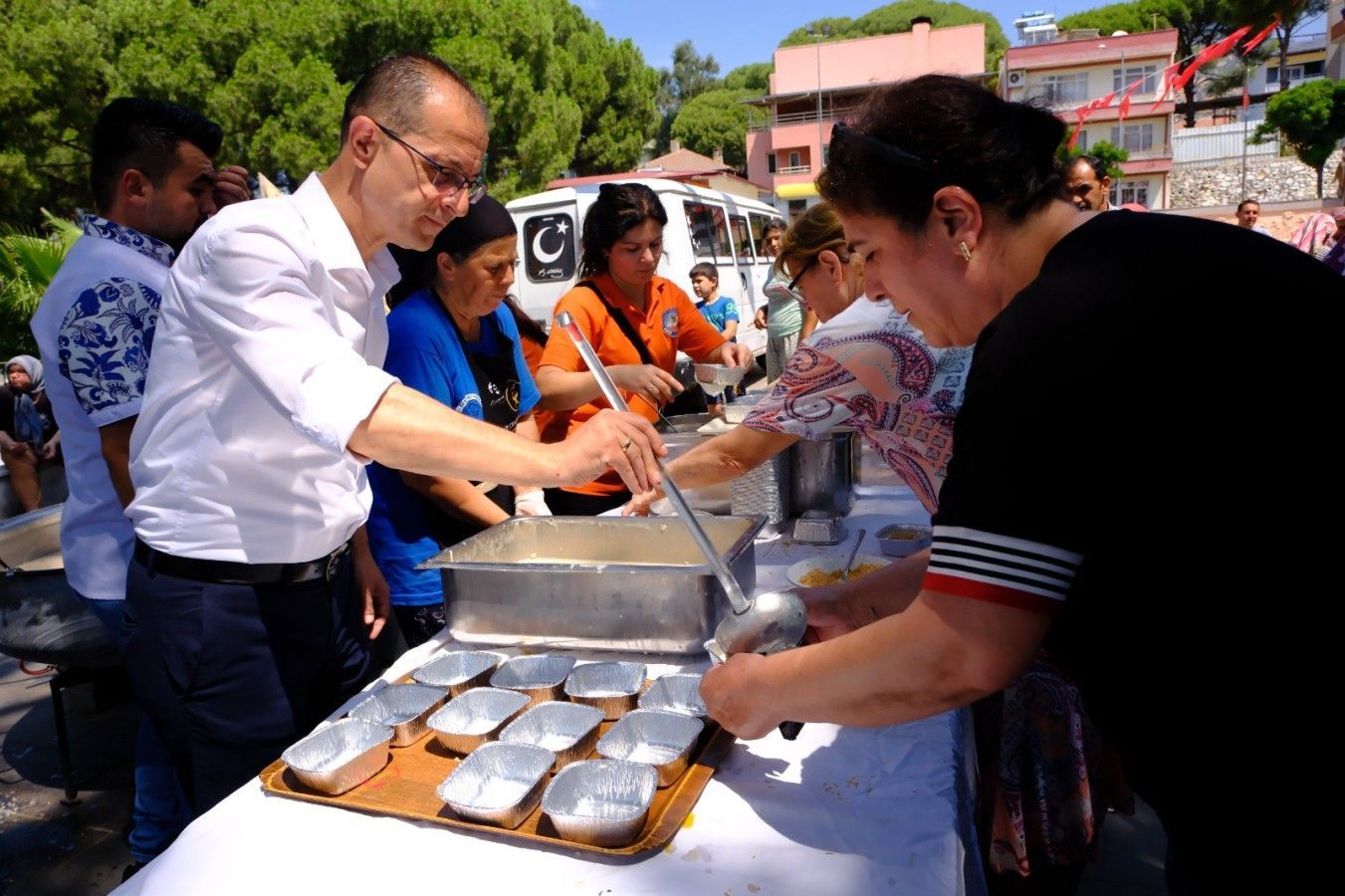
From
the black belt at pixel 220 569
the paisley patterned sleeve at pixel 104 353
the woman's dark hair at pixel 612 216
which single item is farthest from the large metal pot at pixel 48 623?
the woman's dark hair at pixel 612 216

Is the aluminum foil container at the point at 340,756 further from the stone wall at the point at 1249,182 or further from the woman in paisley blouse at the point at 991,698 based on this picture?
the stone wall at the point at 1249,182

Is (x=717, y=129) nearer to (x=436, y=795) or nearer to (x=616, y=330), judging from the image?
(x=616, y=330)

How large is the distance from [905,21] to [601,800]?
201 feet

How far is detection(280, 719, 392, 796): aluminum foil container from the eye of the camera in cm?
109

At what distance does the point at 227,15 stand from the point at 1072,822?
48.1ft

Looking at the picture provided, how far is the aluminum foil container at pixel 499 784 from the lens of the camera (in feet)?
3.33

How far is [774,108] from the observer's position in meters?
36.0

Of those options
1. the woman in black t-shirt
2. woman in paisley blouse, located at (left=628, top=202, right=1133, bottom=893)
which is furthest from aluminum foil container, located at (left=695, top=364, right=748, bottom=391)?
the woman in black t-shirt

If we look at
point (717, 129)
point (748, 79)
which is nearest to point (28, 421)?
point (717, 129)

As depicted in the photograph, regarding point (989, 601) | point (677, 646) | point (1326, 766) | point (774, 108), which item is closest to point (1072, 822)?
point (677, 646)

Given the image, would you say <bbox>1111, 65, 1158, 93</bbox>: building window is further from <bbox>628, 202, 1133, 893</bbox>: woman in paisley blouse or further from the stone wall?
<bbox>628, 202, 1133, 893</bbox>: woman in paisley blouse

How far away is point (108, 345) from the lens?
173 centimetres

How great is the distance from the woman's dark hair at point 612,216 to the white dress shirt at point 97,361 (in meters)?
1.30

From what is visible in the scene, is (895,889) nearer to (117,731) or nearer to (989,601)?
(989,601)
